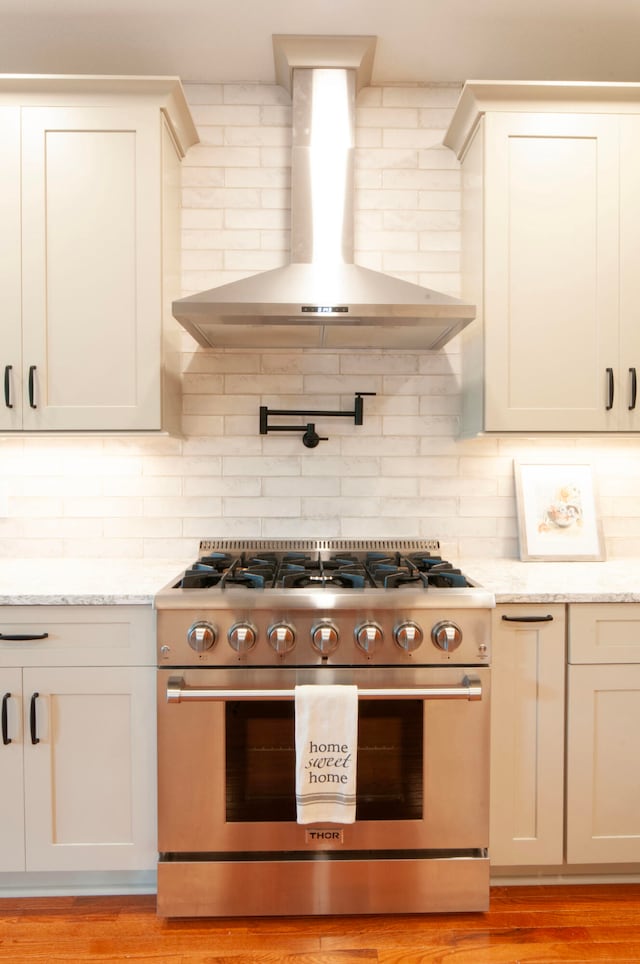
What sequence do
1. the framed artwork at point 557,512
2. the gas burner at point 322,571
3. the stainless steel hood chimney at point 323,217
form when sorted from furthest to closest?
the framed artwork at point 557,512 < the stainless steel hood chimney at point 323,217 < the gas burner at point 322,571

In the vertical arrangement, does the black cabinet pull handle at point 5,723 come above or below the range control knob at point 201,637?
below

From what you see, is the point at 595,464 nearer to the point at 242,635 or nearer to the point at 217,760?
the point at 242,635

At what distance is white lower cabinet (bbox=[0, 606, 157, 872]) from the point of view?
A: 73.2 inches

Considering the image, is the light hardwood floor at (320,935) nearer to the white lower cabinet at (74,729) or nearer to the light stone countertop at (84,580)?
the white lower cabinet at (74,729)

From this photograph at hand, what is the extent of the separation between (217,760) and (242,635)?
38cm

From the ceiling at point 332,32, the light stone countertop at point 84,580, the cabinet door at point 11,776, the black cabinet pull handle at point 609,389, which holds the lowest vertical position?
the cabinet door at point 11,776

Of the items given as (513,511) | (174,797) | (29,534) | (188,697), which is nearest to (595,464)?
(513,511)

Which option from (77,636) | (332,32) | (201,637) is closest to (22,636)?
(77,636)

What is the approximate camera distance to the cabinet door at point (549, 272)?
2162 mm

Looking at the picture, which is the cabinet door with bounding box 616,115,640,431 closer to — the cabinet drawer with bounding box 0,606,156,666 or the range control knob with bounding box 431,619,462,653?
the range control knob with bounding box 431,619,462,653

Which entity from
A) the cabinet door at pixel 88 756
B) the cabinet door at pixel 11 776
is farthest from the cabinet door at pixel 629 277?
the cabinet door at pixel 11 776

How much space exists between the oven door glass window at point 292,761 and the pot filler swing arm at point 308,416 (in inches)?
41.6

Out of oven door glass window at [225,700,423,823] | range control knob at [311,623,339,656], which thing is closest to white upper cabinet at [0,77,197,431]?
range control knob at [311,623,339,656]

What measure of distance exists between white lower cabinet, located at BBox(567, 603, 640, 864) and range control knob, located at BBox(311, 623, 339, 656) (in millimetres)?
739
